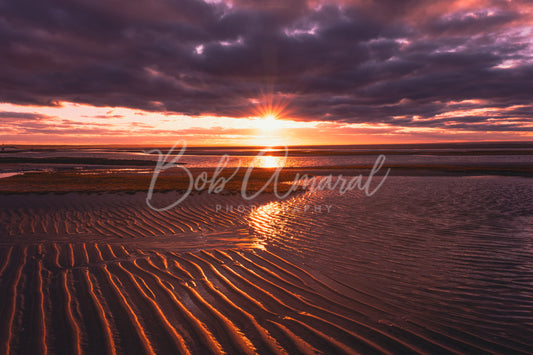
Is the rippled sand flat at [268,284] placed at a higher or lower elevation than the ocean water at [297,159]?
lower

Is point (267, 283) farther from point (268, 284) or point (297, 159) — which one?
point (297, 159)

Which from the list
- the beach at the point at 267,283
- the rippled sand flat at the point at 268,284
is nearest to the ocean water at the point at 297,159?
the beach at the point at 267,283

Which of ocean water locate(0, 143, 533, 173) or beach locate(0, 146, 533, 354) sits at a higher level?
ocean water locate(0, 143, 533, 173)

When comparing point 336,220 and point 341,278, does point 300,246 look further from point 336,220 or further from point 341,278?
point 336,220

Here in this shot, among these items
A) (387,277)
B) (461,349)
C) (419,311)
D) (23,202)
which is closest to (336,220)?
(387,277)

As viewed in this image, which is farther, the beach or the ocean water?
the ocean water

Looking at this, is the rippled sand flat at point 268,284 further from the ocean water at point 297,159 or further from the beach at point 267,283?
the ocean water at point 297,159

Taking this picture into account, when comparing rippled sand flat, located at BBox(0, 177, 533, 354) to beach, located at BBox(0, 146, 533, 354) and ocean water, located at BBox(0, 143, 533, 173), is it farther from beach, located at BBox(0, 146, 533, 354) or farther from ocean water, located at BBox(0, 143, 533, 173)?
ocean water, located at BBox(0, 143, 533, 173)

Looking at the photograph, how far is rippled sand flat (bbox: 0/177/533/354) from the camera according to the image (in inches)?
158

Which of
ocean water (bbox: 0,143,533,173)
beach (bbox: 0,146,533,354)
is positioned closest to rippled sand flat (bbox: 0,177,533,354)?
beach (bbox: 0,146,533,354)

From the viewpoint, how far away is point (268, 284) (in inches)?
228

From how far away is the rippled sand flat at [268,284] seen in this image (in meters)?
4.01

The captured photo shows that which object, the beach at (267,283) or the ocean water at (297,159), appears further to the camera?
the ocean water at (297,159)

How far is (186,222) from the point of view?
11398 mm
